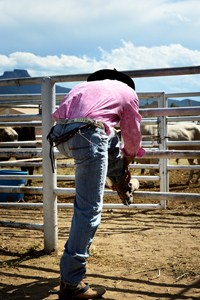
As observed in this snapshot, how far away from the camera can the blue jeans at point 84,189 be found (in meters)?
1.73

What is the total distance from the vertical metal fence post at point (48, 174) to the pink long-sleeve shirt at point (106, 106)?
0.80 m

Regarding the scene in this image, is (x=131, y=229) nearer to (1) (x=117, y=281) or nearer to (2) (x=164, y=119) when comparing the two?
(1) (x=117, y=281)

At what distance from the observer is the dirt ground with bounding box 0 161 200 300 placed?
2.09 metres

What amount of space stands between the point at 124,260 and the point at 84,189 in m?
1.13

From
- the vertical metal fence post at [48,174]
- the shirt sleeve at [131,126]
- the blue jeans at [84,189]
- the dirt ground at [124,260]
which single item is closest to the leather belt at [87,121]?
the blue jeans at [84,189]

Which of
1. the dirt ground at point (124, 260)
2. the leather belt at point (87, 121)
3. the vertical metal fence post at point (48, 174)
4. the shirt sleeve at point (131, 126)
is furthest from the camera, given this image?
the vertical metal fence post at point (48, 174)

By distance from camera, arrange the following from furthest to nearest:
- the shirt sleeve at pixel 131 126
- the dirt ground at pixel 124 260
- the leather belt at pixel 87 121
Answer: the dirt ground at pixel 124 260, the shirt sleeve at pixel 131 126, the leather belt at pixel 87 121

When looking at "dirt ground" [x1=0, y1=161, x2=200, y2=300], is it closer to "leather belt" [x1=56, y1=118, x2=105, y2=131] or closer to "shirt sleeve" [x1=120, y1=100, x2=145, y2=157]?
"shirt sleeve" [x1=120, y1=100, x2=145, y2=157]

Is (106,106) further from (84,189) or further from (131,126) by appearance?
(84,189)

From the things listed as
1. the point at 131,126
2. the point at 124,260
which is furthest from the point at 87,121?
the point at 124,260

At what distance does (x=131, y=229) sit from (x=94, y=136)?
2.22 metres

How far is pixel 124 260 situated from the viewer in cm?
262

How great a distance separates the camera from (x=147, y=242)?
3.15 metres

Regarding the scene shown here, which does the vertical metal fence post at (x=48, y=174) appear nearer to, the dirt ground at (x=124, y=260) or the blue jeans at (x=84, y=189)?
the dirt ground at (x=124, y=260)
